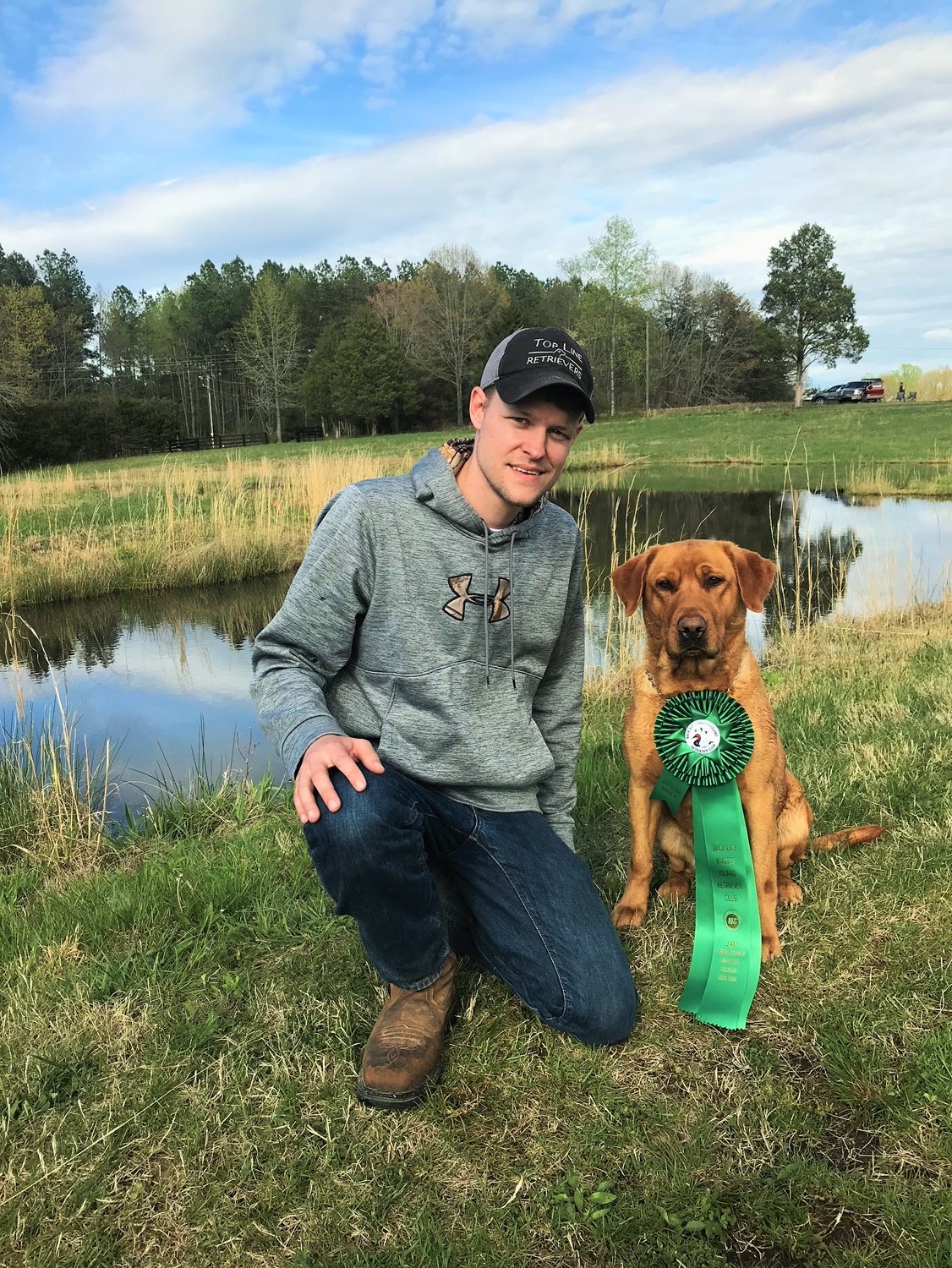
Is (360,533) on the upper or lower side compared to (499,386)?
lower

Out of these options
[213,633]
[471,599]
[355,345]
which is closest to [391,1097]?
[471,599]

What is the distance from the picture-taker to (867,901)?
3.00m

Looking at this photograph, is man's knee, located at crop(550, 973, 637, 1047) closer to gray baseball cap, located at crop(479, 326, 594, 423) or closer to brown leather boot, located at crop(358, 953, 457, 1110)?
brown leather boot, located at crop(358, 953, 457, 1110)

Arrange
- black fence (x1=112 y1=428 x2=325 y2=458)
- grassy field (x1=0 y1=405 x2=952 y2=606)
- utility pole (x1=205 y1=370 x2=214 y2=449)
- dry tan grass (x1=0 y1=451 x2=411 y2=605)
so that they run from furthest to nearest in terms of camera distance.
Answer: utility pole (x1=205 y1=370 x2=214 y2=449)
black fence (x1=112 y1=428 x2=325 y2=458)
grassy field (x1=0 y1=405 x2=952 y2=606)
dry tan grass (x1=0 y1=451 x2=411 y2=605)

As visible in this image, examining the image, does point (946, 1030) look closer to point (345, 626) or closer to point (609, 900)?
point (609, 900)

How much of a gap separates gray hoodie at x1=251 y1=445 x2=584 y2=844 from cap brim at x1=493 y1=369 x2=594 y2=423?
305 millimetres

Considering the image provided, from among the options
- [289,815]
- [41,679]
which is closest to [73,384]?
[41,679]

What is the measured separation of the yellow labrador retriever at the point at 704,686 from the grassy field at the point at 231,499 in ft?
9.04

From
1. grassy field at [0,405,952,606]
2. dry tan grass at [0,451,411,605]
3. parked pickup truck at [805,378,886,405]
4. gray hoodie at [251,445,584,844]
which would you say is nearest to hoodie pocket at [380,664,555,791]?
gray hoodie at [251,445,584,844]

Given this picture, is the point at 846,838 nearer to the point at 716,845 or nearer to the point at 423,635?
the point at 716,845

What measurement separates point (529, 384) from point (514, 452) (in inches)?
7.8

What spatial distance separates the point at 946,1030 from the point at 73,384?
208 feet

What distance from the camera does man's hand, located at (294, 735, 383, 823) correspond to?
2094 millimetres

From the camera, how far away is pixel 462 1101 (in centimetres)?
225
